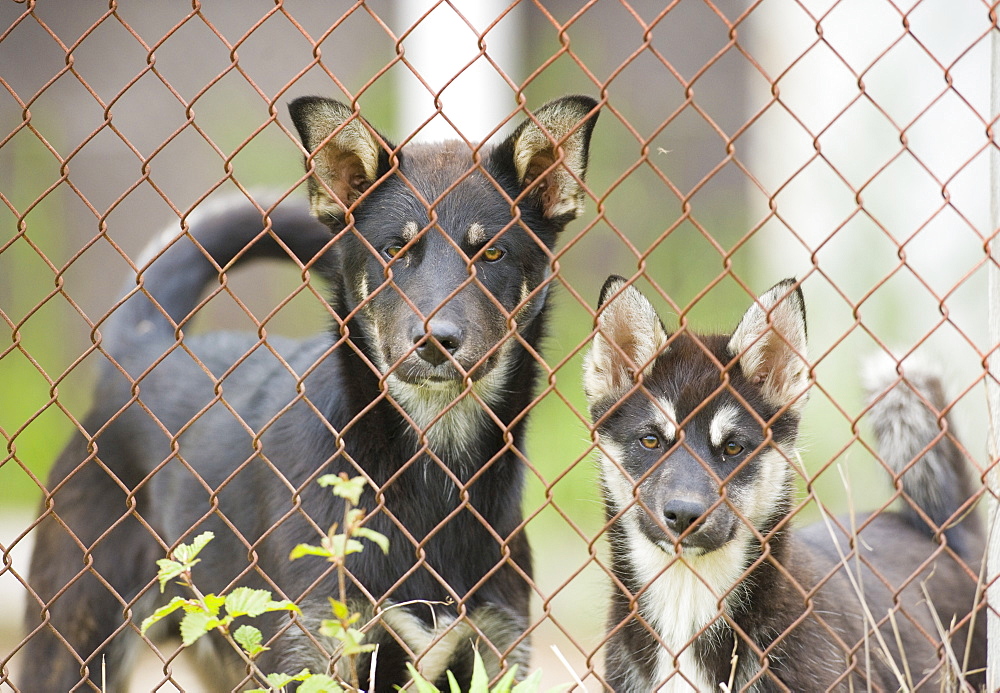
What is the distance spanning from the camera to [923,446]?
154 inches

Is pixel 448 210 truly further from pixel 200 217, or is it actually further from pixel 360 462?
pixel 200 217

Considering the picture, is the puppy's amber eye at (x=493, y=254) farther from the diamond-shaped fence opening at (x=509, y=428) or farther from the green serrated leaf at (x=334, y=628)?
the green serrated leaf at (x=334, y=628)

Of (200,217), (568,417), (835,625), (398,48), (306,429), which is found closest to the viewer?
(398,48)

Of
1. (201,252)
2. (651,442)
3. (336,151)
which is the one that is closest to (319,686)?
(651,442)

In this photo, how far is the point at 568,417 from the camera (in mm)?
7250

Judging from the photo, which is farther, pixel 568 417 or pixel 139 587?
pixel 568 417

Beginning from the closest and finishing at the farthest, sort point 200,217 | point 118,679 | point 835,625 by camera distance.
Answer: point 835,625 → point 118,679 → point 200,217

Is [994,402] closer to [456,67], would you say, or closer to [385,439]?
[385,439]

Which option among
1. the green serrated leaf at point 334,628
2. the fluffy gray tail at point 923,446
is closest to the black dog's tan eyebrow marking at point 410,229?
the green serrated leaf at point 334,628

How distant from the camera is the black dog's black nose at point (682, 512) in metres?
2.94

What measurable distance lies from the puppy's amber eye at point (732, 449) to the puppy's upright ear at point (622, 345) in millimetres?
345

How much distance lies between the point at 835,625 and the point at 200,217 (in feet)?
9.66

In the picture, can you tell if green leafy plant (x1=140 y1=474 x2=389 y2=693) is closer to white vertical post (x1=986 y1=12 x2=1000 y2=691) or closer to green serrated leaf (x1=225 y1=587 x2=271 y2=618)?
green serrated leaf (x1=225 y1=587 x2=271 y2=618)

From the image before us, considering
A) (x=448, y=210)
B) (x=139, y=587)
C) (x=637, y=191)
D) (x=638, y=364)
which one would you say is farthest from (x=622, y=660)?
Result: (x=637, y=191)
